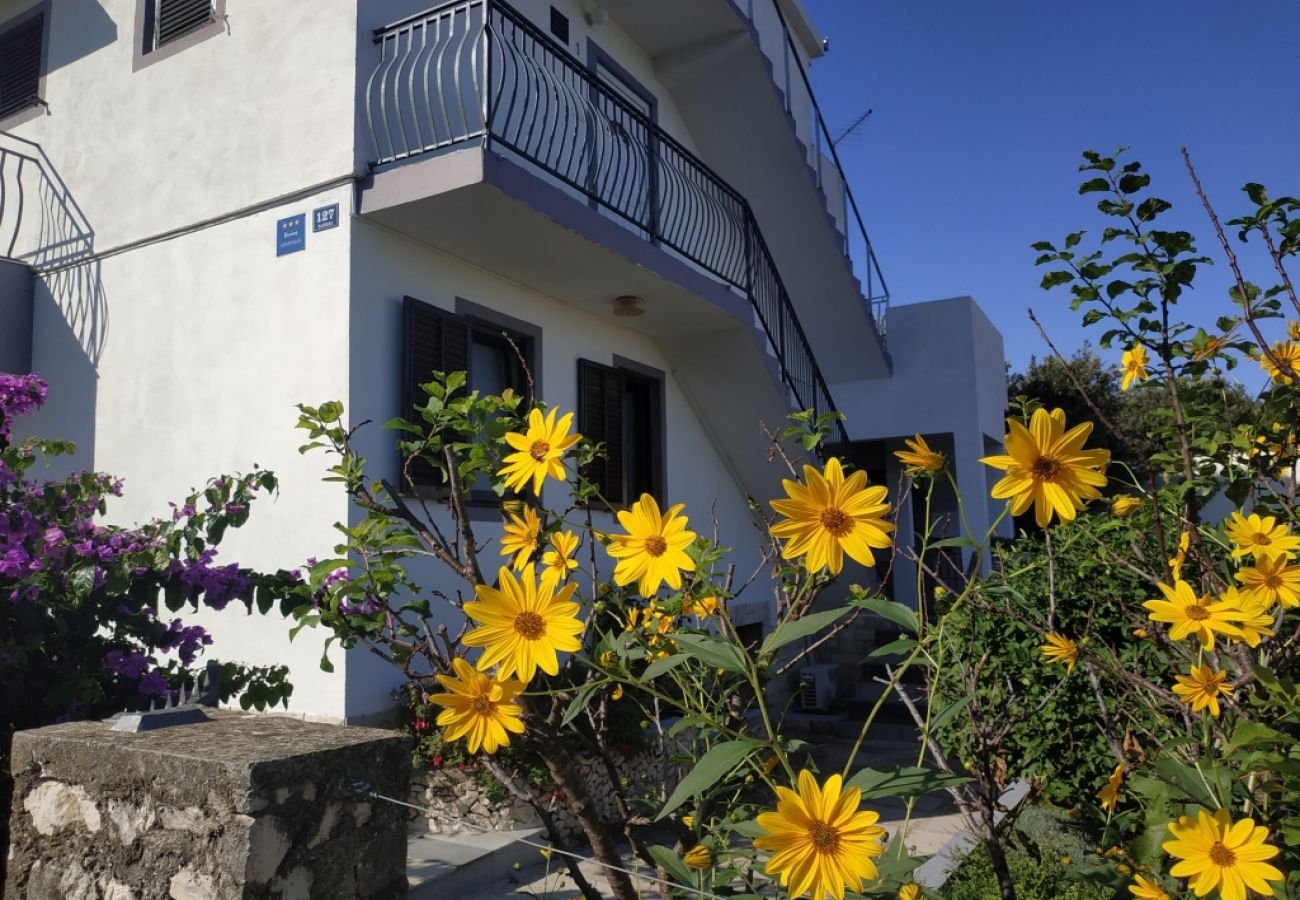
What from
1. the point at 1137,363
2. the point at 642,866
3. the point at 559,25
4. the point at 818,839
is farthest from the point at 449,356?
the point at 818,839

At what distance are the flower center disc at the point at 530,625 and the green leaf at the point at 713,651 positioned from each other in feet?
0.60

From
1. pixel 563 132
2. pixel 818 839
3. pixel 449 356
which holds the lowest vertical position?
pixel 818 839

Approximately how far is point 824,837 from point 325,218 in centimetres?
536

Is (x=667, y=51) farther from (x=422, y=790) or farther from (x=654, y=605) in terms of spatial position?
(x=654, y=605)

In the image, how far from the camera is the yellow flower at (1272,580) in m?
1.46

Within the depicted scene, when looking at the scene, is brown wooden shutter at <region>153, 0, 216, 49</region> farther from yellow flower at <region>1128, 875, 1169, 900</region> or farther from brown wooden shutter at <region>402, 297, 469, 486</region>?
yellow flower at <region>1128, 875, 1169, 900</region>

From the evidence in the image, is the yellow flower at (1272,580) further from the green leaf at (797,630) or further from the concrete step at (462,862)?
the concrete step at (462,862)

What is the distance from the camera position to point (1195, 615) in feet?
4.85

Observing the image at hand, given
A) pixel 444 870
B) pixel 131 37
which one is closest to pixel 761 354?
pixel 444 870

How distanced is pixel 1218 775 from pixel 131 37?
27.5ft

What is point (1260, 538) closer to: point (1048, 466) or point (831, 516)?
point (1048, 466)

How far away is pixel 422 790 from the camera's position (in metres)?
5.12

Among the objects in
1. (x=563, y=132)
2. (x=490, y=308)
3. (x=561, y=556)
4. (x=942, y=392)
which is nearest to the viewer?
(x=561, y=556)

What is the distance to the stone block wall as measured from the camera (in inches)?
69.6
